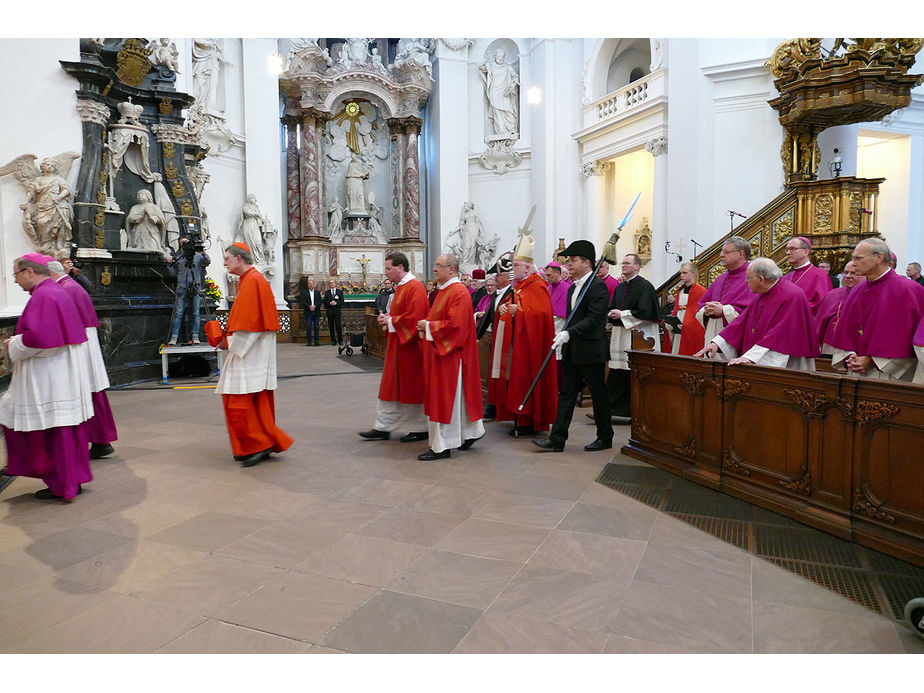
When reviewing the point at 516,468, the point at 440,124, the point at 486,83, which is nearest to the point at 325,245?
the point at 440,124

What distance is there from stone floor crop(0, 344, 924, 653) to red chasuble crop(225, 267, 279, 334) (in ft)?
3.86

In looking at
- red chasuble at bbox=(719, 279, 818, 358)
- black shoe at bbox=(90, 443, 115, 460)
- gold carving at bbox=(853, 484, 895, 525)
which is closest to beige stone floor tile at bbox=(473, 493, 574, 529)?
gold carving at bbox=(853, 484, 895, 525)

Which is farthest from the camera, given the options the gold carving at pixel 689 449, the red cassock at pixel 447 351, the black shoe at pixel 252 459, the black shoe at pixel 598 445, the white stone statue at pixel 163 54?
the white stone statue at pixel 163 54

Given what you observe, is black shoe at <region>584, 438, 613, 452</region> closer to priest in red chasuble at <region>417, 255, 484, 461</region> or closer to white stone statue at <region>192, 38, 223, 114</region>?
priest in red chasuble at <region>417, 255, 484, 461</region>

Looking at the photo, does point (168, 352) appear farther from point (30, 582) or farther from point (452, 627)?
point (452, 627)

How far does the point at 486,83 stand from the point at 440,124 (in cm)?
202

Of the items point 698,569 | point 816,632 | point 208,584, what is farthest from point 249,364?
point 816,632

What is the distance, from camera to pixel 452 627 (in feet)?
8.94

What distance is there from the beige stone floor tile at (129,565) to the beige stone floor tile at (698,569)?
8.01ft

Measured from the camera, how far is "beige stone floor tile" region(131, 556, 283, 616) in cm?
296

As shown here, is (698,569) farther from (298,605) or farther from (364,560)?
(298,605)

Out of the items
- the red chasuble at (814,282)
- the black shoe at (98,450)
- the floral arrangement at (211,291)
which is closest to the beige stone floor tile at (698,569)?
the red chasuble at (814,282)

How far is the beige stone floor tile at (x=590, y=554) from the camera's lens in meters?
3.32

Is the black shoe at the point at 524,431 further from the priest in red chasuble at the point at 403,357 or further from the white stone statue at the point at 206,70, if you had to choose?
the white stone statue at the point at 206,70
